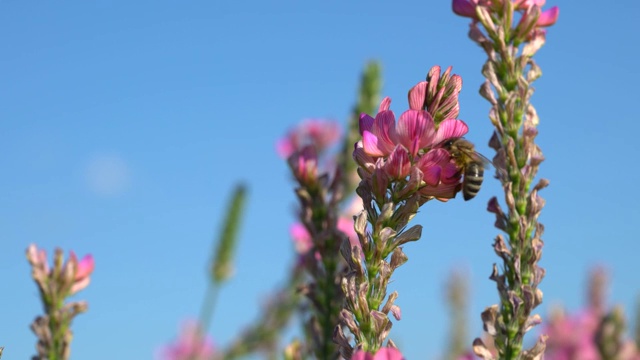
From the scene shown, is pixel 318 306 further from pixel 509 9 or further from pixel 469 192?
pixel 509 9

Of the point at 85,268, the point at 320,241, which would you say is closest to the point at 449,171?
the point at 320,241

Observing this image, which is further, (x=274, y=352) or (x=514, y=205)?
(x=274, y=352)

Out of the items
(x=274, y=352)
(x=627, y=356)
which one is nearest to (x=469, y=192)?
(x=627, y=356)

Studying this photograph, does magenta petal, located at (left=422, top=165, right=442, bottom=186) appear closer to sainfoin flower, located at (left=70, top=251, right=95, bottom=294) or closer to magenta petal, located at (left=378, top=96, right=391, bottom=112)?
magenta petal, located at (left=378, top=96, right=391, bottom=112)

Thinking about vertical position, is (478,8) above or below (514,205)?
above

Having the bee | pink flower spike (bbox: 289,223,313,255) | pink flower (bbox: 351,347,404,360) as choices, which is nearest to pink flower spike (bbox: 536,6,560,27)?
the bee

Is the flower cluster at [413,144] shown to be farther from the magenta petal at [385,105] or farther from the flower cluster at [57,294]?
the flower cluster at [57,294]

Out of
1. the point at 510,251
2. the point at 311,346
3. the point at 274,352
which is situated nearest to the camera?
the point at 510,251
